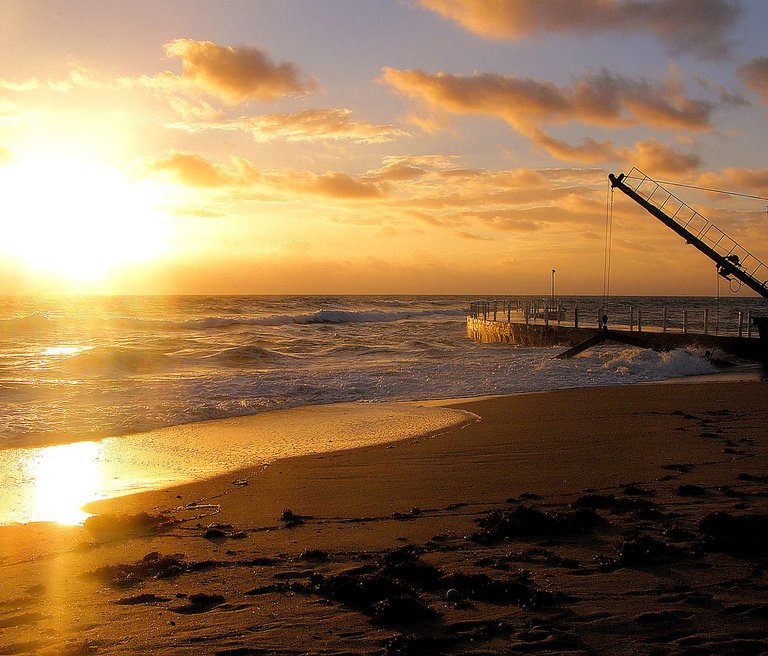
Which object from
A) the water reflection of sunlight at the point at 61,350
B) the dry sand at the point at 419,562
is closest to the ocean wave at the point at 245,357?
the water reflection of sunlight at the point at 61,350

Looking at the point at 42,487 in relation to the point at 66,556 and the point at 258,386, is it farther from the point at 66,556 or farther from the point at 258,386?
the point at 258,386

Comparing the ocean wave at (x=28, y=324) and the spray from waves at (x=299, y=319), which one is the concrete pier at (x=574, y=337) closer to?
the spray from waves at (x=299, y=319)

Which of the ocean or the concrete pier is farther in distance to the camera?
the concrete pier

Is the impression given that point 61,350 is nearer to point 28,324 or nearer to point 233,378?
point 233,378

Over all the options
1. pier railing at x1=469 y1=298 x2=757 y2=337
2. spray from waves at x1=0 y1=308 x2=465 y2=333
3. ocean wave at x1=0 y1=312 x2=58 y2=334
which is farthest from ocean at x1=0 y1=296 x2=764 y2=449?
spray from waves at x1=0 y1=308 x2=465 y2=333

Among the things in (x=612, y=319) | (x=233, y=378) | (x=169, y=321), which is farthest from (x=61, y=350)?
(x=612, y=319)

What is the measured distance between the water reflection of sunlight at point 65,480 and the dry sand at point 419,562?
34cm

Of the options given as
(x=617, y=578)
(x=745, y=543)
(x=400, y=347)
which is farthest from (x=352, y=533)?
(x=400, y=347)

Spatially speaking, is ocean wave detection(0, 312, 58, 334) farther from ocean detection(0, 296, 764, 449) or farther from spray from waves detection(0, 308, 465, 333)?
ocean detection(0, 296, 764, 449)

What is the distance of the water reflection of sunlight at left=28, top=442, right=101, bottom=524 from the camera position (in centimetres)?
598

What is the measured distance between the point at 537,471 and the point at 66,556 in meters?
4.57

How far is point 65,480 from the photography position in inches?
287

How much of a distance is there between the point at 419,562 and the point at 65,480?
491 centimetres

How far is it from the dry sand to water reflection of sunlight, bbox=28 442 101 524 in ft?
1.13
